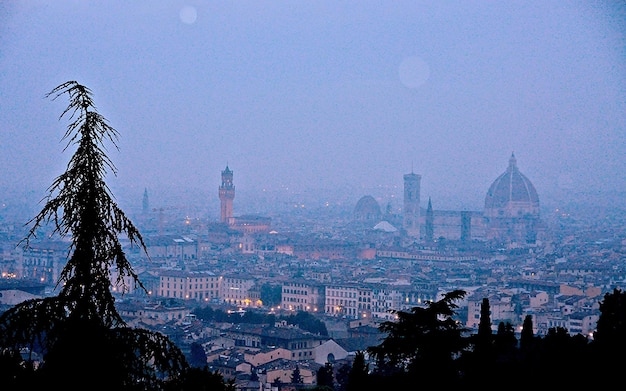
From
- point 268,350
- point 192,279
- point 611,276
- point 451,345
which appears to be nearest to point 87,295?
point 451,345

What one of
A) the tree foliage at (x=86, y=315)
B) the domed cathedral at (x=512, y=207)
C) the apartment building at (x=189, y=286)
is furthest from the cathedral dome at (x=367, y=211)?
the tree foliage at (x=86, y=315)

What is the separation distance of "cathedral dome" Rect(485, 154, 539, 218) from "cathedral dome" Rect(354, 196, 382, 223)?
14917 millimetres

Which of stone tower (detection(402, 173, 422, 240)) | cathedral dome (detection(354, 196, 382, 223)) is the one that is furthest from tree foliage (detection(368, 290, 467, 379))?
cathedral dome (detection(354, 196, 382, 223))

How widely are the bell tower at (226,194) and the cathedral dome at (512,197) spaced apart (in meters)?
22.9

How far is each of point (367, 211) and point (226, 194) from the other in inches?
1052

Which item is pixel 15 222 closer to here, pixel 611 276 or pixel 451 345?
pixel 611 276

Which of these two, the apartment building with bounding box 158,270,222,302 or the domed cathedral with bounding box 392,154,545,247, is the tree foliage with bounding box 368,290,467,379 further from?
the domed cathedral with bounding box 392,154,545,247

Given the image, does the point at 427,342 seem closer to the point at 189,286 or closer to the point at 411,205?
the point at 189,286

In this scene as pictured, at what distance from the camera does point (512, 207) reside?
283ft

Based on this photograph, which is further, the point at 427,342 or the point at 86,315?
the point at 427,342

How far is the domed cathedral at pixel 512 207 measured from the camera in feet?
264

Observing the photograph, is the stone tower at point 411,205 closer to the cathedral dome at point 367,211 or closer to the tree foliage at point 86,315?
the cathedral dome at point 367,211

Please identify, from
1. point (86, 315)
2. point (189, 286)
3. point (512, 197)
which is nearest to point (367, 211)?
point (512, 197)

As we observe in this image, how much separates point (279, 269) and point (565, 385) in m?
43.0
